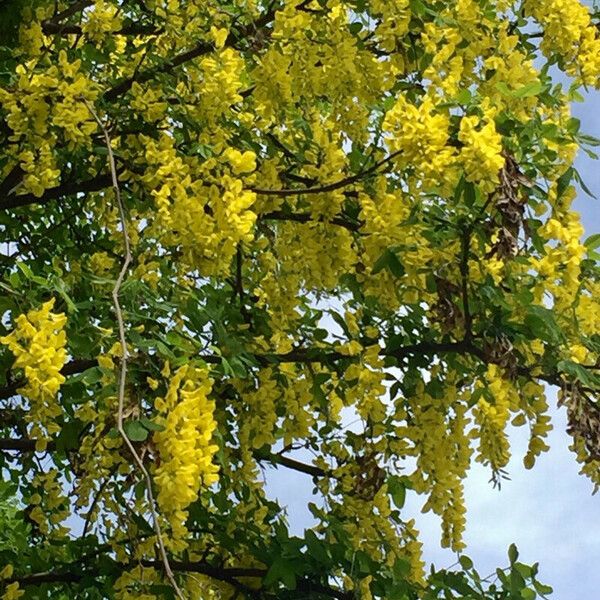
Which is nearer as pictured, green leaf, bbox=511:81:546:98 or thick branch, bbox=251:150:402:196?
green leaf, bbox=511:81:546:98

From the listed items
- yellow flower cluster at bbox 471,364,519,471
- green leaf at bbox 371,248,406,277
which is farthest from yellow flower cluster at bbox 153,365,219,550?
yellow flower cluster at bbox 471,364,519,471

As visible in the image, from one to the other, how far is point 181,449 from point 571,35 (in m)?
2.12

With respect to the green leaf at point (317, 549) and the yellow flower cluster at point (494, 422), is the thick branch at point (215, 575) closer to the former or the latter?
the green leaf at point (317, 549)

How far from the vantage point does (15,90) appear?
3416mm

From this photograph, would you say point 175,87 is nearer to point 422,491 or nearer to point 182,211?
point 182,211

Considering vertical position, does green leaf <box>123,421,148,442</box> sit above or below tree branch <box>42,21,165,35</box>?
below

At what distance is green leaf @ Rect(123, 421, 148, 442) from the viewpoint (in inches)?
94.7

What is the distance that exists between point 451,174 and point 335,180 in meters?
0.70

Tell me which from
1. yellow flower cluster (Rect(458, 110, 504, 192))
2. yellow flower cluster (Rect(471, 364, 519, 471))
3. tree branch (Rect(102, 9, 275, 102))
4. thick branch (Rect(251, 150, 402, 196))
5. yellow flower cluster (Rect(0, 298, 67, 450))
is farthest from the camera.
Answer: tree branch (Rect(102, 9, 275, 102))

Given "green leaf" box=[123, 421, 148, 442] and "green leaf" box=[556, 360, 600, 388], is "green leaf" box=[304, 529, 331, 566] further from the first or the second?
"green leaf" box=[123, 421, 148, 442]

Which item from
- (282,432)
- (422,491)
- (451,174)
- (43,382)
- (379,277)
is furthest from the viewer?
(282,432)

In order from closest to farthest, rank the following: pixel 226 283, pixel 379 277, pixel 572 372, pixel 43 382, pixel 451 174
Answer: pixel 43 382 → pixel 451 174 → pixel 572 372 → pixel 379 277 → pixel 226 283

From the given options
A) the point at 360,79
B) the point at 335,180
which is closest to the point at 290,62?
the point at 360,79

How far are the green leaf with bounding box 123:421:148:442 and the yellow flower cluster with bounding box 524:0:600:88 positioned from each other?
6.98 ft
